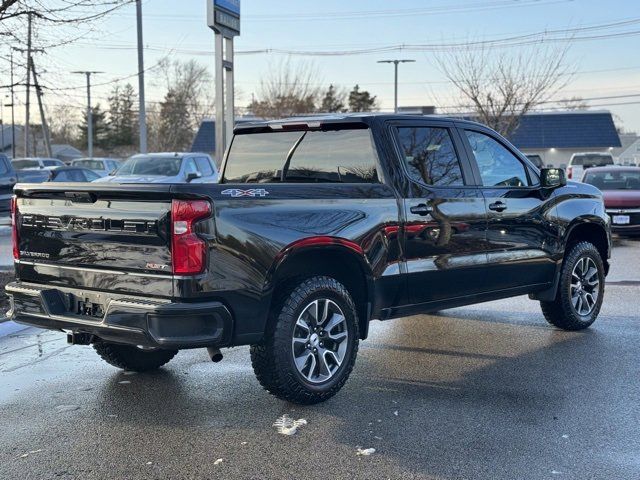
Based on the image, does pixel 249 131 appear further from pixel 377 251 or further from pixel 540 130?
pixel 540 130

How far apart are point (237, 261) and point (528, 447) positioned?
6.64 feet

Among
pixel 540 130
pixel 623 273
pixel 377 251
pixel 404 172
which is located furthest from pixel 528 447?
pixel 540 130

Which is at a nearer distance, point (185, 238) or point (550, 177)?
point (185, 238)

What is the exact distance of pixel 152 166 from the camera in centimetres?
1808

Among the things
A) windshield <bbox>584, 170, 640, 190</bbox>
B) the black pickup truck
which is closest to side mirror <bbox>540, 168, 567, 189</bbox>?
the black pickup truck

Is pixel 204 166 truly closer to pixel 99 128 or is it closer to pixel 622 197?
pixel 622 197

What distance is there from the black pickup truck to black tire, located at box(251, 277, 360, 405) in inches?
0.4

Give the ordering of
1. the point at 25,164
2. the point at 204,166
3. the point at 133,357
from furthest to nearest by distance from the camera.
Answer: the point at 25,164 < the point at 204,166 < the point at 133,357

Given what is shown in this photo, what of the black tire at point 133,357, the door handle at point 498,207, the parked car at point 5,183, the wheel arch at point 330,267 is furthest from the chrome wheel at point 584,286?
the parked car at point 5,183

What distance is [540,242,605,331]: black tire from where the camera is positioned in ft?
24.1

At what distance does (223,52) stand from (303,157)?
803 cm

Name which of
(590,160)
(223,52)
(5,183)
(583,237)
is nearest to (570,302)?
(583,237)

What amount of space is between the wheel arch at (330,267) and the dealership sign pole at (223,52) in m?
7.72

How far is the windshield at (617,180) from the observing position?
55.3ft
